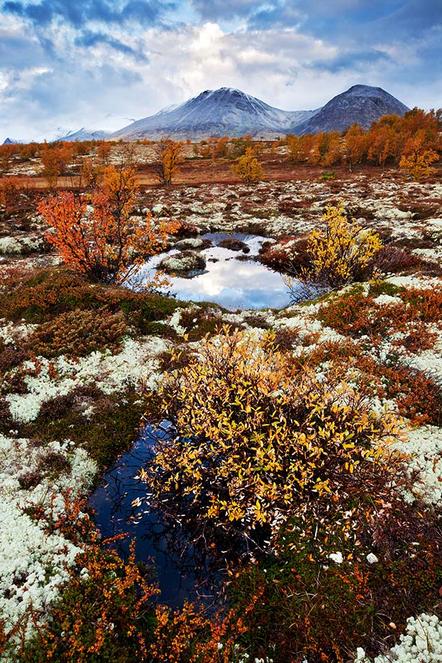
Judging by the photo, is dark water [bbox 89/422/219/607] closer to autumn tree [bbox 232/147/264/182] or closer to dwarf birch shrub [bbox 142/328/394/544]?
dwarf birch shrub [bbox 142/328/394/544]

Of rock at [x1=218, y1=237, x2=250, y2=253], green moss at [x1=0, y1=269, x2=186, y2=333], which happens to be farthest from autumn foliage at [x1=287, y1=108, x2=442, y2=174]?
green moss at [x1=0, y1=269, x2=186, y2=333]

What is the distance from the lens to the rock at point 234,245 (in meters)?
33.9

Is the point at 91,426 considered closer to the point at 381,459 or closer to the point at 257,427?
the point at 257,427

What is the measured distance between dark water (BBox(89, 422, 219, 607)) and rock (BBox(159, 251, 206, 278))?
19864mm

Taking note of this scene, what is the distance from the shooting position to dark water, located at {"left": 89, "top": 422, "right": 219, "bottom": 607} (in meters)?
7.29

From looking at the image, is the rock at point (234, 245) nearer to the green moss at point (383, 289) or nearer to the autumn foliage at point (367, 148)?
the green moss at point (383, 289)

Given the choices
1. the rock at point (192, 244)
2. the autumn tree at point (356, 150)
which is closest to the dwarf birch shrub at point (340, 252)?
the rock at point (192, 244)

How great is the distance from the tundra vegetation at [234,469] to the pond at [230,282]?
173 inches

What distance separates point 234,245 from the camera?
34812 millimetres

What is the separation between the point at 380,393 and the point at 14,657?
10.3 metres

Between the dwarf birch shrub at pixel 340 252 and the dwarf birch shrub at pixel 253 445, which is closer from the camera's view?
the dwarf birch shrub at pixel 253 445

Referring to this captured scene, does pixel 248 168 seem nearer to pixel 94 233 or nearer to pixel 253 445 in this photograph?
pixel 94 233

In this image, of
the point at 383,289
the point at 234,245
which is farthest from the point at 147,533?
the point at 234,245

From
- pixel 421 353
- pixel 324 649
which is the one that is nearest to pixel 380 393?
pixel 421 353
